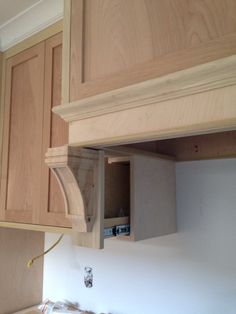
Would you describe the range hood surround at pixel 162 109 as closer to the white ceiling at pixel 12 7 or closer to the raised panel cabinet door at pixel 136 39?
the raised panel cabinet door at pixel 136 39

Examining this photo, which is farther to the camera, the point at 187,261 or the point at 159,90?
the point at 187,261

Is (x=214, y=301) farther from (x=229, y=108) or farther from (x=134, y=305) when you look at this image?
(x=229, y=108)

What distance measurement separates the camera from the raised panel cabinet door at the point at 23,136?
1.26 m

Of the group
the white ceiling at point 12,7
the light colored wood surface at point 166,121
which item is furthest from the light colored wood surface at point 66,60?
the white ceiling at point 12,7

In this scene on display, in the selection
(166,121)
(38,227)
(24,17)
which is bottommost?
(38,227)

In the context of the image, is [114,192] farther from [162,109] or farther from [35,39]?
[35,39]

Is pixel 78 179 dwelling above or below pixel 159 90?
below

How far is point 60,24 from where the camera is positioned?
1232 mm

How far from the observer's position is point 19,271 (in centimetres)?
166

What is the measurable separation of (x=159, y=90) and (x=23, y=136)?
0.90m

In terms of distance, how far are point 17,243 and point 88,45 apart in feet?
4.19

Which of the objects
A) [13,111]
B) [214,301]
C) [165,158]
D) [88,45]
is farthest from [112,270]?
[88,45]

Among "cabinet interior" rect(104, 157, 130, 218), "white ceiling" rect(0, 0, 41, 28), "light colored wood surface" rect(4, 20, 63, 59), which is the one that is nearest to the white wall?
"cabinet interior" rect(104, 157, 130, 218)

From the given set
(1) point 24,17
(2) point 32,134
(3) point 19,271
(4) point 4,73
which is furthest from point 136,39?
(3) point 19,271
